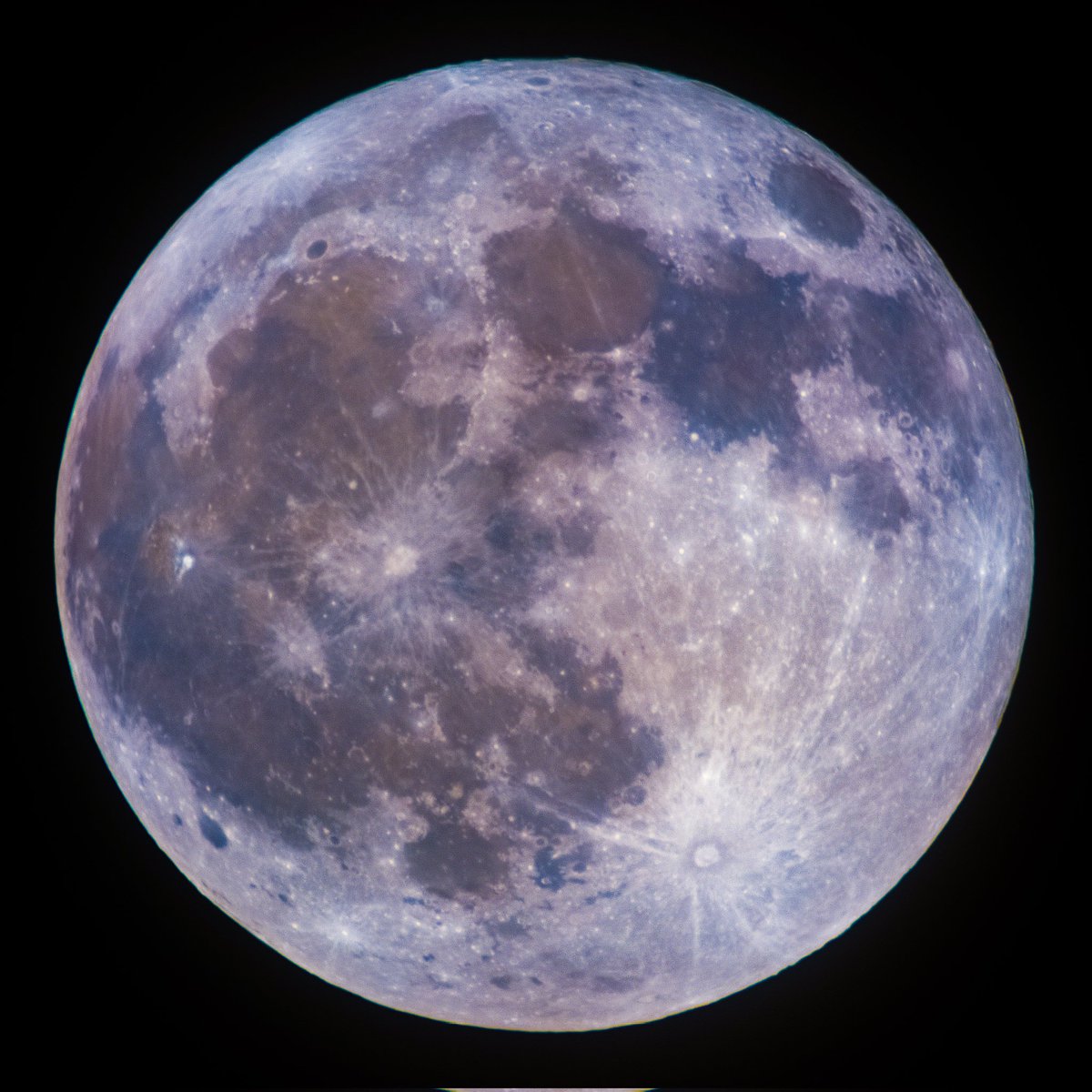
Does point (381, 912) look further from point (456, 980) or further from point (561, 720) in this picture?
point (561, 720)

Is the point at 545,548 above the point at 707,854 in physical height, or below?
above

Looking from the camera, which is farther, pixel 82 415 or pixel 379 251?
pixel 82 415

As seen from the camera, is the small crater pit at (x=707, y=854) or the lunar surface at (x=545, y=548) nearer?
the lunar surface at (x=545, y=548)

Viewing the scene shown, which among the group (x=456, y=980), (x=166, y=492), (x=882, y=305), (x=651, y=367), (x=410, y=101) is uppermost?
(x=410, y=101)

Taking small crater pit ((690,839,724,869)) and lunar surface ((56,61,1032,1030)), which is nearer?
lunar surface ((56,61,1032,1030))

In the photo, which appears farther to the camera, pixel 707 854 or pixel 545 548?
pixel 707 854

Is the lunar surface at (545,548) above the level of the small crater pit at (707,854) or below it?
above

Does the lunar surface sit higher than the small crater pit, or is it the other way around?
the lunar surface

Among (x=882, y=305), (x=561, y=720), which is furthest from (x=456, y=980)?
(x=882, y=305)
